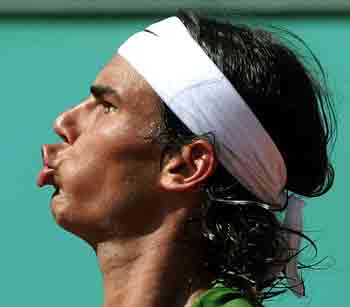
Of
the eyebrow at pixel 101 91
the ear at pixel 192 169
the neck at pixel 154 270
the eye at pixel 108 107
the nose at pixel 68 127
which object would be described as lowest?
the neck at pixel 154 270

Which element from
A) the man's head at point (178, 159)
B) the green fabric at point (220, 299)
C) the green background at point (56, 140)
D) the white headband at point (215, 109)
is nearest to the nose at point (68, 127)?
the man's head at point (178, 159)

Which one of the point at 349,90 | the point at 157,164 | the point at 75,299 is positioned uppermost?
the point at 157,164

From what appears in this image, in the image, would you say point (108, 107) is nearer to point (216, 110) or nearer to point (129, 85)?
point (129, 85)

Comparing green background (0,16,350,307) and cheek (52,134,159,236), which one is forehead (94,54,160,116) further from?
green background (0,16,350,307)

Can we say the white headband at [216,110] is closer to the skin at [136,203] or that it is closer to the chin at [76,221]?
the skin at [136,203]

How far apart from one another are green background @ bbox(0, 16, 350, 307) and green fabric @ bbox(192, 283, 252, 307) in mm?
546

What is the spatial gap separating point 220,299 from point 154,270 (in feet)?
0.38

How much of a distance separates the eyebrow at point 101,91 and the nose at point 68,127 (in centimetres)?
5

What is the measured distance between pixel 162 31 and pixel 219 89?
152 millimetres

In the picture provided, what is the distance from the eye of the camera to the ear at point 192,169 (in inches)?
99.7

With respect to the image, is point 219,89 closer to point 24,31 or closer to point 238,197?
point 238,197

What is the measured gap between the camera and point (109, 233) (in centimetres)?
253

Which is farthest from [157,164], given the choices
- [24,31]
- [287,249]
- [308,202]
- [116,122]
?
[24,31]

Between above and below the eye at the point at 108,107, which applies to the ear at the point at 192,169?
below
